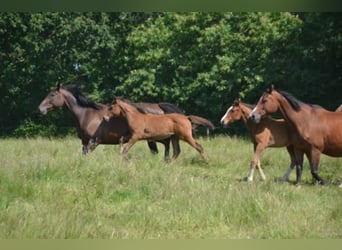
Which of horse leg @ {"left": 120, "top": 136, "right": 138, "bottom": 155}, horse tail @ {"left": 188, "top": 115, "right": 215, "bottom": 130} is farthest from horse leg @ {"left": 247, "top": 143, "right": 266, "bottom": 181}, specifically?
horse leg @ {"left": 120, "top": 136, "right": 138, "bottom": 155}

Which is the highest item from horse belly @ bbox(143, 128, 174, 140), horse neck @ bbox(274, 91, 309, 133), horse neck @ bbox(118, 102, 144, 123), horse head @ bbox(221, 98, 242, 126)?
horse neck @ bbox(274, 91, 309, 133)

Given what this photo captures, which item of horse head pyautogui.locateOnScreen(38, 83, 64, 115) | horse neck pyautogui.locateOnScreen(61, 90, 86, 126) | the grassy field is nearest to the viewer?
the grassy field

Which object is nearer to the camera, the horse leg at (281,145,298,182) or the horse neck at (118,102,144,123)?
the horse leg at (281,145,298,182)

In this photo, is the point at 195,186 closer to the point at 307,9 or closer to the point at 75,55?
the point at 307,9

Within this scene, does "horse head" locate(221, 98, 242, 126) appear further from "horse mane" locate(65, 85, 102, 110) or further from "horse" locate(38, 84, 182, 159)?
"horse mane" locate(65, 85, 102, 110)

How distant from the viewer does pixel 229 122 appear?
915 centimetres

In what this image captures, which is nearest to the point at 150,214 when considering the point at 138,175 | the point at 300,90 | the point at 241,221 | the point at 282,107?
the point at 241,221

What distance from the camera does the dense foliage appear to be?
1694 centimetres

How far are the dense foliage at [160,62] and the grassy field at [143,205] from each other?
10.5m

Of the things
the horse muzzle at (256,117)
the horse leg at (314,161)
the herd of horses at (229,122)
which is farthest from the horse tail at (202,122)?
the horse leg at (314,161)

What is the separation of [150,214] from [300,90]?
41.9ft

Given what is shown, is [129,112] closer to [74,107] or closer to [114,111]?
[114,111]

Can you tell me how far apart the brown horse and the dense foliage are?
699 cm
